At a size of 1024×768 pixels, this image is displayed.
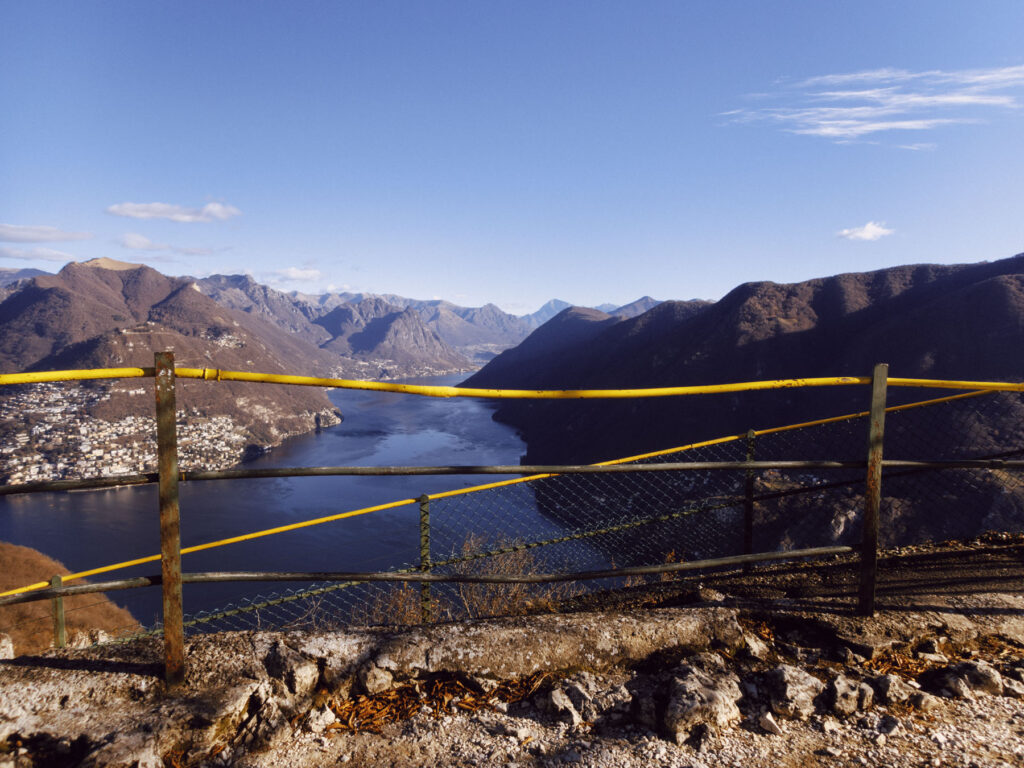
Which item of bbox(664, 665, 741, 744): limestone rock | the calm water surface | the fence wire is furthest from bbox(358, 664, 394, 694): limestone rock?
the calm water surface

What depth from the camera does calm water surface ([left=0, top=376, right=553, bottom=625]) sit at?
124 ft

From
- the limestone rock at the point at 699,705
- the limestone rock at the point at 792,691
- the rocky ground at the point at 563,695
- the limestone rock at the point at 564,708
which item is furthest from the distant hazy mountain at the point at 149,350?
the limestone rock at the point at 792,691

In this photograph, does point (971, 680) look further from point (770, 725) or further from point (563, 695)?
point (563, 695)

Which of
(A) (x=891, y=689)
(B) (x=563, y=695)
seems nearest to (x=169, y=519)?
(B) (x=563, y=695)

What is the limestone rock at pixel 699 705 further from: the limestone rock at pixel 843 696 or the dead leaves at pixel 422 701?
the dead leaves at pixel 422 701

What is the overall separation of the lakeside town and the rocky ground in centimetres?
7915

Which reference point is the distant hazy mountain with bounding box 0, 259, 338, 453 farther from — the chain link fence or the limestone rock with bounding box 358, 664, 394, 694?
the limestone rock with bounding box 358, 664, 394, 694

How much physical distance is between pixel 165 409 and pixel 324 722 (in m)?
1.35

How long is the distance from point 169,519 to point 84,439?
336ft

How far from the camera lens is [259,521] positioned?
162 feet

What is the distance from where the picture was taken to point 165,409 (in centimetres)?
212

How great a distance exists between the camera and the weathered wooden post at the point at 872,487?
2.62m

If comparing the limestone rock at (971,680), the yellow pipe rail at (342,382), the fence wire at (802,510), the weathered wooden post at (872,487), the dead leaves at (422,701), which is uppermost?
the yellow pipe rail at (342,382)

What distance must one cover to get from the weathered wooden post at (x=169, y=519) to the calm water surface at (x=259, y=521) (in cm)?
2739
